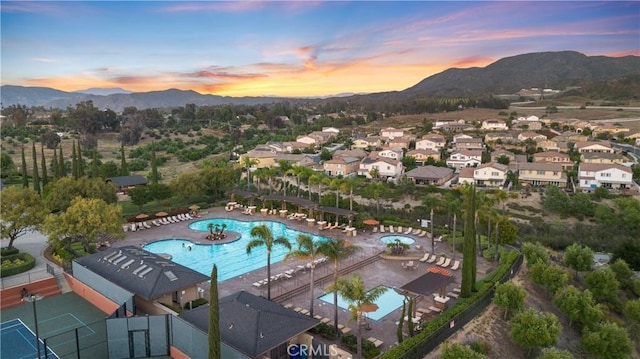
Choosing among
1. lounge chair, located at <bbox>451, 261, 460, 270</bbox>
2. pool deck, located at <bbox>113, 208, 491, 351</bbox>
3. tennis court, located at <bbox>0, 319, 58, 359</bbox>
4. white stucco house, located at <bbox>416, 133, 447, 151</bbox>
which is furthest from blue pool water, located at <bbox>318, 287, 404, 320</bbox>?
white stucco house, located at <bbox>416, 133, 447, 151</bbox>

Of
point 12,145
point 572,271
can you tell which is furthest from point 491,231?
point 12,145

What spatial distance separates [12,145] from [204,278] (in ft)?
269

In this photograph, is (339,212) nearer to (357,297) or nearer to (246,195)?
(246,195)

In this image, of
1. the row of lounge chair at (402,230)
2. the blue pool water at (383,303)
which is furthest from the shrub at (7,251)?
the row of lounge chair at (402,230)

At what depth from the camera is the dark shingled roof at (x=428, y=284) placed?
20666 millimetres

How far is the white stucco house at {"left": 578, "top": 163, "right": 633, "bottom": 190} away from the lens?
54188mm

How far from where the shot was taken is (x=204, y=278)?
21953mm

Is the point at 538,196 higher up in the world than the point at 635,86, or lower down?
lower down

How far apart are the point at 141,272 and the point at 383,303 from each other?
41.1 ft

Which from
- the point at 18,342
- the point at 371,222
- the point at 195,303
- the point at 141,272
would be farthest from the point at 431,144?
the point at 18,342

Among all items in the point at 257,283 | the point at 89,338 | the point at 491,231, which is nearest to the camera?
the point at 89,338

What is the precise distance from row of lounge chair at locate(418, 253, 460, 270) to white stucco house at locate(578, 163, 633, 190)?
3700 centimetres

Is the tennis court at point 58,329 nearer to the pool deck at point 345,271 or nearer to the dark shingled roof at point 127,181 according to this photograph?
the pool deck at point 345,271

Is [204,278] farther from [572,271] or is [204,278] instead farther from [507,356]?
[572,271]
